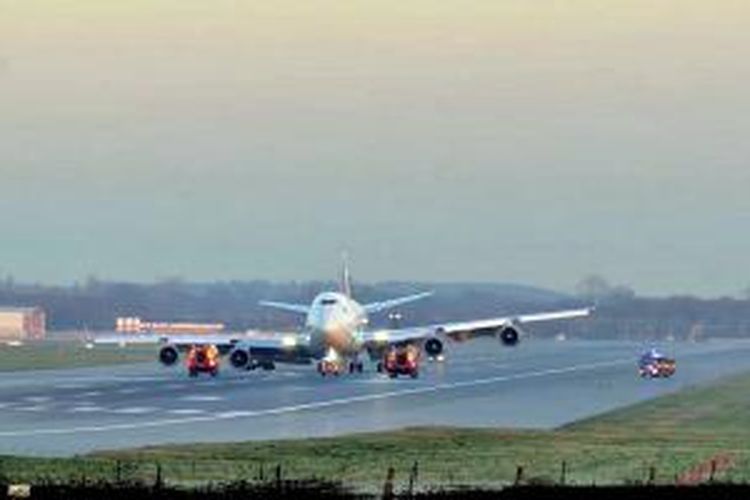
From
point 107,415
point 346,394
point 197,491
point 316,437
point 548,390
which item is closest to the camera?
point 197,491

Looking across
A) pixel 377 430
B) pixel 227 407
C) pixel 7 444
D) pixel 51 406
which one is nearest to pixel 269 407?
pixel 227 407

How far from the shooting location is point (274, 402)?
96.0 m

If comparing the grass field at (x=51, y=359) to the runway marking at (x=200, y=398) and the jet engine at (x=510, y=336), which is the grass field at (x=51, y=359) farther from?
the runway marking at (x=200, y=398)

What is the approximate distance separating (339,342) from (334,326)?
11.4 ft

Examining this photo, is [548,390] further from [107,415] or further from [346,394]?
[107,415]

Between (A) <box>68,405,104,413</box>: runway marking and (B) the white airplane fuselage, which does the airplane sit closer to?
(B) the white airplane fuselage

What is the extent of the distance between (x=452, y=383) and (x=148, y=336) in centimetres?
2675

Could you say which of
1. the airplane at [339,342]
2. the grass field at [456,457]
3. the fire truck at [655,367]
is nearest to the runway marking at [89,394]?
the airplane at [339,342]

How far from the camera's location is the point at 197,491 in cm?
4488

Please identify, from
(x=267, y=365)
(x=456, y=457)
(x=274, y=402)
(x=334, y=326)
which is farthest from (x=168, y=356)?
(x=456, y=457)

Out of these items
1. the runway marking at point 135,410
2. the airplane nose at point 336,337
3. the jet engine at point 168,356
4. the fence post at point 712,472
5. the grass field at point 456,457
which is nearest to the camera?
the fence post at point 712,472

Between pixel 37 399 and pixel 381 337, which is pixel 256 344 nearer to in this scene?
pixel 381 337

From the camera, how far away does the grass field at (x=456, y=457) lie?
2126 inches

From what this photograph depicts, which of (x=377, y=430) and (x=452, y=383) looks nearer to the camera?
(x=377, y=430)
